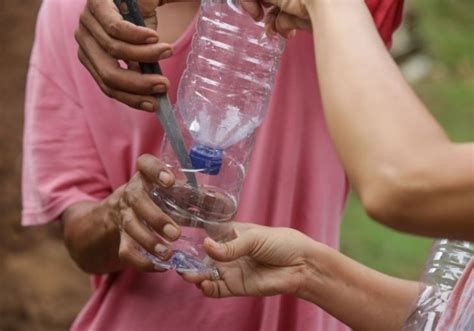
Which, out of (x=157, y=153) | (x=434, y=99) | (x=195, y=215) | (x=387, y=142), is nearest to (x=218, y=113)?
(x=157, y=153)

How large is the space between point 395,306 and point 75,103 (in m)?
0.99

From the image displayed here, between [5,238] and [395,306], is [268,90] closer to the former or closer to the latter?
[395,306]

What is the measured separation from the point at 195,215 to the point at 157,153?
24 cm

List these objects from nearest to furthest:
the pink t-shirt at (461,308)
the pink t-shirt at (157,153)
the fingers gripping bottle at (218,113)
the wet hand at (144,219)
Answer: the pink t-shirt at (461,308) < the wet hand at (144,219) < the fingers gripping bottle at (218,113) < the pink t-shirt at (157,153)

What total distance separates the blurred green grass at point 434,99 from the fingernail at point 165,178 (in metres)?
3.73

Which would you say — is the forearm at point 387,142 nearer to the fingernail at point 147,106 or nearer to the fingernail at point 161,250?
the fingernail at point 147,106

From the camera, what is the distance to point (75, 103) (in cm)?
330

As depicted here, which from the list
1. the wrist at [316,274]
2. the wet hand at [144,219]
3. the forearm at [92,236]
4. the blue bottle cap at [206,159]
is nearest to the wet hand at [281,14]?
the blue bottle cap at [206,159]

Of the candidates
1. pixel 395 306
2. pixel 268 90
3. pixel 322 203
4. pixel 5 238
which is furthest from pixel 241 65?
pixel 5 238

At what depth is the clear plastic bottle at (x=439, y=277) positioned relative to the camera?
2770 millimetres

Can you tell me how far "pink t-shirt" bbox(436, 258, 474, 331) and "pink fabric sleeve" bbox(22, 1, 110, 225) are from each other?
1.14 meters

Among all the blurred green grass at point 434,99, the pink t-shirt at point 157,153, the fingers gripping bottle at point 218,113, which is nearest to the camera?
the fingers gripping bottle at point 218,113

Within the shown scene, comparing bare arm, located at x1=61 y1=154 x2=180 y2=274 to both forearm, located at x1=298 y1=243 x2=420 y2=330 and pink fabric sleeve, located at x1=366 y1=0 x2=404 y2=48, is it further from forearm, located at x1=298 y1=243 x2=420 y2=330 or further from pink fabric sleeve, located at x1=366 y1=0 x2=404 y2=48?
pink fabric sleeve, located at x1=366 y1=0 x2=404 y2=48

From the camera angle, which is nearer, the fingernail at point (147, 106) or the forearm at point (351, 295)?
the fingernail at point (147, 106)
